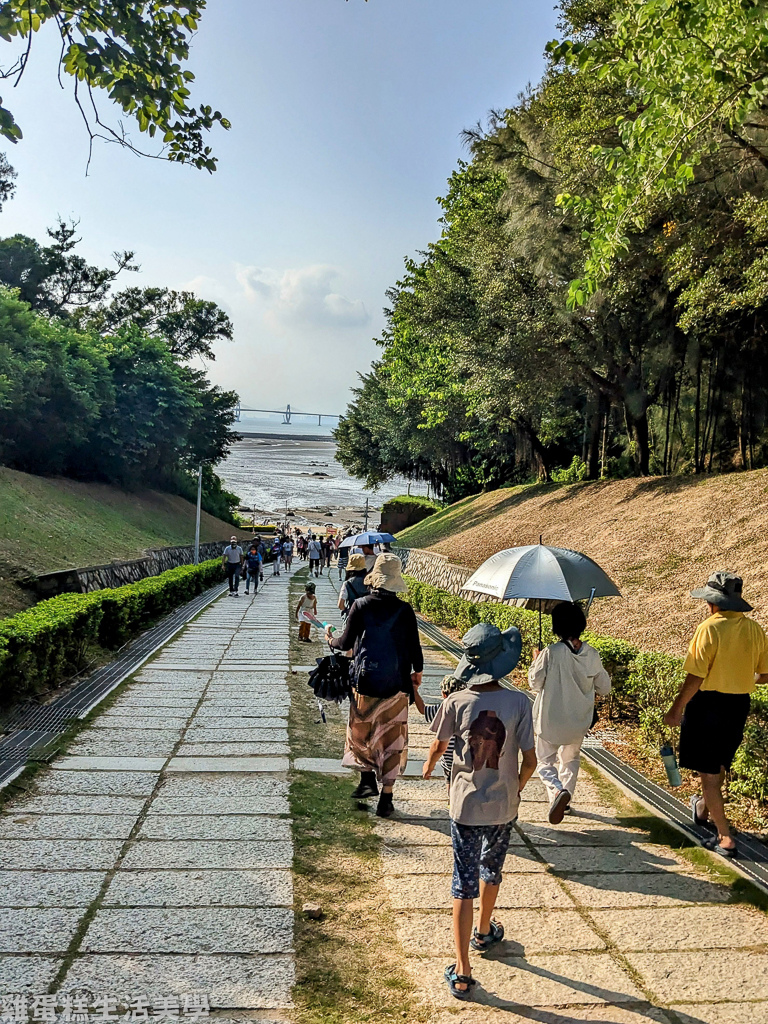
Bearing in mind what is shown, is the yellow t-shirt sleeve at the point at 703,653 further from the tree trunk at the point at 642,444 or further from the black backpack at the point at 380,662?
the tree trunk at the point at 642,444

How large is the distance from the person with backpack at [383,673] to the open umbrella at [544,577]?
0.91 metres

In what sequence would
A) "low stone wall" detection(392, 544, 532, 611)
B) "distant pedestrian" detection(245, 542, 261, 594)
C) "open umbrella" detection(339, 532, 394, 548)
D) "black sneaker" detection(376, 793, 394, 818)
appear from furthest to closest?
1. "distant pedestrian" detection(245, 542, 261, 594)
2. "low stone wall" detection(392, 544, 532, 611)
3. "open umbrella" detection(339, 532, 394, 548)
4. "black sneaker" detection(376, 793, 394, 818)

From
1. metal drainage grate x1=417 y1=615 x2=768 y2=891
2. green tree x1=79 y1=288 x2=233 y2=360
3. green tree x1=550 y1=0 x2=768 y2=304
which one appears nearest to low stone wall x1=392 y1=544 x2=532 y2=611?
metal drainage grate x1=417 y1=615 x2=768 y2=891

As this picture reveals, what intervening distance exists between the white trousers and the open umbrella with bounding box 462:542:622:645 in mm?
1074

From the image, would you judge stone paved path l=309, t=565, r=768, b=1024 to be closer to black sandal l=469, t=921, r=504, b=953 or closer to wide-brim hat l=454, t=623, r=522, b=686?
black sandal l=469, t=921, r=504, b=953

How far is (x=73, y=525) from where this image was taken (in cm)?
2517

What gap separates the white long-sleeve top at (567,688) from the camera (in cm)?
480

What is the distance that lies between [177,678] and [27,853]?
5.12m

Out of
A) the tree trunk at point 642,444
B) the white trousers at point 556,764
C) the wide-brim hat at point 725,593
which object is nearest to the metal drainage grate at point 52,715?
the white trousers at point 556,764

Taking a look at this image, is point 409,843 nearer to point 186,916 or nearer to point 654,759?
point 186,916

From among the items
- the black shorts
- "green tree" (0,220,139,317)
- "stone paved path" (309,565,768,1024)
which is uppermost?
"green tree" (0,220,139,317)

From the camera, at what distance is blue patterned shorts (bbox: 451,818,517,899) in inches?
129

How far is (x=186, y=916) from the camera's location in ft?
11.9

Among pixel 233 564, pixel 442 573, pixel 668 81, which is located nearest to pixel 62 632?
pixel 668 81
